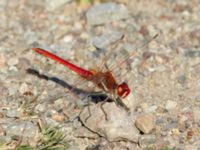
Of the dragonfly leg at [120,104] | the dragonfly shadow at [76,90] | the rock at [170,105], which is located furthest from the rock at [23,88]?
the rock at [170,105]

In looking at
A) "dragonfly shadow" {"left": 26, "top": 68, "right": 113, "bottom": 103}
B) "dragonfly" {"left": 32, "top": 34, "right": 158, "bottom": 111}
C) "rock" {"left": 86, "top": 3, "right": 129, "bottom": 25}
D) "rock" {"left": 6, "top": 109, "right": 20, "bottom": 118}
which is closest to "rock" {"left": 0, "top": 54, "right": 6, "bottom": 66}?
"dragonfly shadow" {"left": 26, "top": 68, "right": 113, "bottom": 103}

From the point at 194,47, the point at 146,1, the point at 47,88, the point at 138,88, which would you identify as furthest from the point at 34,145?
the point at 146,1

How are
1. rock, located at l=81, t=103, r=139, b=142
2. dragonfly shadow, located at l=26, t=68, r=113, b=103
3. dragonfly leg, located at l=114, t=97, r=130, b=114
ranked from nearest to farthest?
rock, located at l=81, t=103, r=139, b=142
dragonfly leg, located at l=114, t=97, r=130, b=114
dragonfly shadow, located at l=26, t=68, r=113, b=103

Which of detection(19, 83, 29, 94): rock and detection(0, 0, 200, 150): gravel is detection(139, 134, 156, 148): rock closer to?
detection(0, 0, 200, 150): gravel

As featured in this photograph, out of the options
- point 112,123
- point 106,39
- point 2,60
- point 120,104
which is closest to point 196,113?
point 120,104

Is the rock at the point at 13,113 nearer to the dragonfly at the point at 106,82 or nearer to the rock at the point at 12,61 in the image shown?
the dragonfly at the point at 106,82

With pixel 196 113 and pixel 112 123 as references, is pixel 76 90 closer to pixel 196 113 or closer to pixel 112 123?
pixel 112 123

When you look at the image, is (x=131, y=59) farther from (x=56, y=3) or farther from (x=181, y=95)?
(x=56, y=3)
